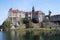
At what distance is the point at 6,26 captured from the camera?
9488 centimetres

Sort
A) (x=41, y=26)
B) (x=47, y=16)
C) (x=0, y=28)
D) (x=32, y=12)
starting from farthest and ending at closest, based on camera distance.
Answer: (x=32, y=12) → (x=47, y=16) → (x=0, y=28) → (x=41, y=26)

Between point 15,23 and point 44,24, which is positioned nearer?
point 44,24

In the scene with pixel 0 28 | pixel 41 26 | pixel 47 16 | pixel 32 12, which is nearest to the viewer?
pixel 41 26

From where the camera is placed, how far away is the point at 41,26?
298 feet

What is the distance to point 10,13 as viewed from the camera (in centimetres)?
11938

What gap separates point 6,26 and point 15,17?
24081 millimetres

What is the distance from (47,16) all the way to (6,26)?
88.1ft

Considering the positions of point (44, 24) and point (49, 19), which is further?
point (49, 19)

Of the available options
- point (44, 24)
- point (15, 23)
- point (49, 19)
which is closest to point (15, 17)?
point (15, 23)

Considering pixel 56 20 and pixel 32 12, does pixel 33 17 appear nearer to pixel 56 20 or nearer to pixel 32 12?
pixel 32 12

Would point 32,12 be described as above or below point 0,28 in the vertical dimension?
above

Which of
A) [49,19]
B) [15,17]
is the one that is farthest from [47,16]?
[15,17]

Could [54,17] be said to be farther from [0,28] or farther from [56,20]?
[0,28]

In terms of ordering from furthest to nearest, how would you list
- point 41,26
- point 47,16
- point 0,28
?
1. point 47,16
2. point 0,28
3. point 41,26
